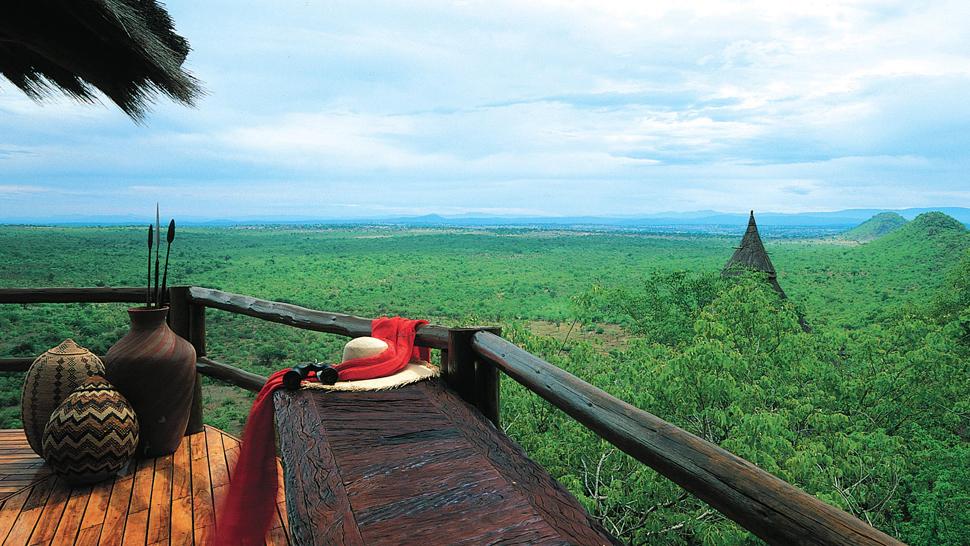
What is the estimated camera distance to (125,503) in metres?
2.45

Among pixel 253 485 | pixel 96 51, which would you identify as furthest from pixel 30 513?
pixel 96 51

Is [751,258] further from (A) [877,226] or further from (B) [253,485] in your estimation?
(A) [877,226]

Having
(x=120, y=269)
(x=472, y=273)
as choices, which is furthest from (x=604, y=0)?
(x=472, y=273)

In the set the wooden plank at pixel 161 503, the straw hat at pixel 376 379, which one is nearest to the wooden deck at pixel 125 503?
the wooden plank at pixel 161 503

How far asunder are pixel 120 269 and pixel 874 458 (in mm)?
23357

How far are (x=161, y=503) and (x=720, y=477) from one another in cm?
237

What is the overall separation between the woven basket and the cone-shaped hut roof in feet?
47.5

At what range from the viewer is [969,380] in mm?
9852

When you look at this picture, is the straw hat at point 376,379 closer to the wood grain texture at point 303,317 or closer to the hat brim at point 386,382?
the hat brim at point 386,382

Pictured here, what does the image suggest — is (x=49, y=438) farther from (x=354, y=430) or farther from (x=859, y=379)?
(x=859, y=379)

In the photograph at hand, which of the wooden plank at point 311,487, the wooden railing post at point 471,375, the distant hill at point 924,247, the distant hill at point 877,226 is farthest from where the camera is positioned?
the distant hill at point 877,226

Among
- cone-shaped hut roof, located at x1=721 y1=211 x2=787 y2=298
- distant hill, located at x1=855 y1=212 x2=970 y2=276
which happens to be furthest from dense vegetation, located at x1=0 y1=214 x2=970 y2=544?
cone-shaped hut roof, located at x1=721 y1=211 x2=787 y2=298

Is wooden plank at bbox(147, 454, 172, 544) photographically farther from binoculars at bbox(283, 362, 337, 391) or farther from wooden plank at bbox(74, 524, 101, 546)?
binoculars at bbox(283, 362, 337, 391)

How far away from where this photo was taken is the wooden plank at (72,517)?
7.09 feet
